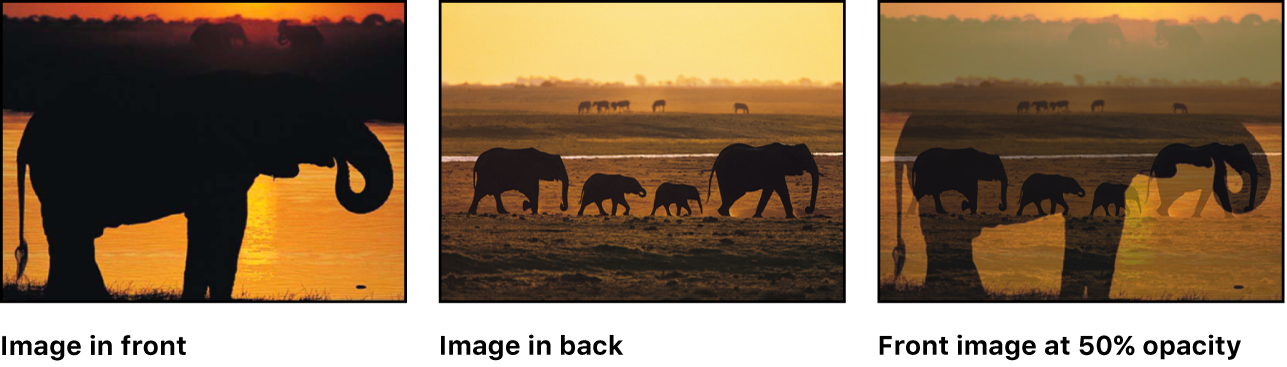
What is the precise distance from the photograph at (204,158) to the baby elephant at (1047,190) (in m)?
4.05

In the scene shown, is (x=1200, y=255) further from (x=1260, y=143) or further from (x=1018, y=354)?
(x=1018, y=354)

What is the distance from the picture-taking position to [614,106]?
816cm

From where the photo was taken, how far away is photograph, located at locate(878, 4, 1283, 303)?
310 inches

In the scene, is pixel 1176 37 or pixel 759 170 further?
pixel 1176 37

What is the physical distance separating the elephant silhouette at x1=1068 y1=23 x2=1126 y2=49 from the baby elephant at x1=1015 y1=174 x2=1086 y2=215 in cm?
90

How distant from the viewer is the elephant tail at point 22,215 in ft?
24.9

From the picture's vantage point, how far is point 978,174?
816 cm

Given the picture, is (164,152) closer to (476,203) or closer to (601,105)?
(476,203)

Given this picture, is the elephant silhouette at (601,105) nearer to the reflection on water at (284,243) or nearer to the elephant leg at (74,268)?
the reflection on water at (284,243)

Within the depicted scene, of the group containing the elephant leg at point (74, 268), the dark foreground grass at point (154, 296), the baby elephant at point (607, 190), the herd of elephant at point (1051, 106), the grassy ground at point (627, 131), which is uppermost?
the herd of elephant at point (1051, 106)

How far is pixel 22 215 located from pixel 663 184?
159 inches

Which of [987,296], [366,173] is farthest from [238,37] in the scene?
[987,296]

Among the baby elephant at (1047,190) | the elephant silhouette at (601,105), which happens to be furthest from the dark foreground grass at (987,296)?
the elephant silhouette at (601,105)

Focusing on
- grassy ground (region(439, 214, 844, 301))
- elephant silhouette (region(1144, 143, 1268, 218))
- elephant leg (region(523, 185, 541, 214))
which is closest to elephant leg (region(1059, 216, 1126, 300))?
elephant silhouette (region(1144, 143, 1268, 218))
